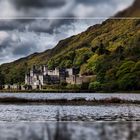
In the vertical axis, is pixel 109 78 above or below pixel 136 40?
below

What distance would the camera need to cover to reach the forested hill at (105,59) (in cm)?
7557

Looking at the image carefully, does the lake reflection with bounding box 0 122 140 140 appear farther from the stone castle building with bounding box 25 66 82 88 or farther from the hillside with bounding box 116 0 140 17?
the stone castle building with bounding box 25 66 82 88

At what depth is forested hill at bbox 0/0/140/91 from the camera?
75575 millimetres

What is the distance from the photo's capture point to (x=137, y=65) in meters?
81.6

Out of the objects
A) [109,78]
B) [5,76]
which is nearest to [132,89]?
[109,78]

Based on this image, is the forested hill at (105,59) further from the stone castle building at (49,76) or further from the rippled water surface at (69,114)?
the rippled water surface at (69,114)

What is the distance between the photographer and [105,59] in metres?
87.7

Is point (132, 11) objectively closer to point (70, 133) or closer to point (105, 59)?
point (70, 133)

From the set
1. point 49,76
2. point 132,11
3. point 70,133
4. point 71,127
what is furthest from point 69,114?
point 49,76

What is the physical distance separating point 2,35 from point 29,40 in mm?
256

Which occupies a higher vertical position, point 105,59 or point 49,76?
point 105,59

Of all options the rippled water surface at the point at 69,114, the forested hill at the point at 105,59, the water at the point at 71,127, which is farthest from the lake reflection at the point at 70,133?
the forested hill at the point at 105,59

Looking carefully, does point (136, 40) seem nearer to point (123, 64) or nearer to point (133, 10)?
point (123, 64)

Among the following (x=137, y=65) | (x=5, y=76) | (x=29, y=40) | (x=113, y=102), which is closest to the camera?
(x=29, y=40)
